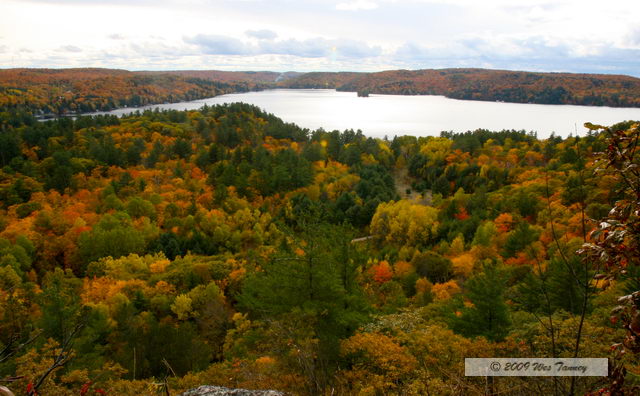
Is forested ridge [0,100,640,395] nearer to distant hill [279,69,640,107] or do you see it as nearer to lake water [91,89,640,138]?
lake water [91,89,640,138]

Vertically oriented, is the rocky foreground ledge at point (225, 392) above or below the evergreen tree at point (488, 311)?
above

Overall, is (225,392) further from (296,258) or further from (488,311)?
(488,311)

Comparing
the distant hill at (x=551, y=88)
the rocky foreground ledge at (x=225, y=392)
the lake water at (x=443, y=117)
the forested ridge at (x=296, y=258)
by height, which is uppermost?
the distant hill at (x=551, y=88)

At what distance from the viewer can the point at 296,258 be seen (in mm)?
11461

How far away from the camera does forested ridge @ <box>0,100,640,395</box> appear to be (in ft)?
25.0

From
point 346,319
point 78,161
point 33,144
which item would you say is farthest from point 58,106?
point 346,319

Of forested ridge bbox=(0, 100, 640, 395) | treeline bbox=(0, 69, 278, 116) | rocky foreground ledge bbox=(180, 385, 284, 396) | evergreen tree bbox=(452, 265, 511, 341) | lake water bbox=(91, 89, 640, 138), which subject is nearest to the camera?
rocky foreground ledge bbox=(180, 385, 284, 396)

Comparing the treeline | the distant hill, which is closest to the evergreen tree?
the treeline

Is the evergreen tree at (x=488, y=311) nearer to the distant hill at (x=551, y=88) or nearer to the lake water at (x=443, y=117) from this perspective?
the lake water at (x=443, y=117)

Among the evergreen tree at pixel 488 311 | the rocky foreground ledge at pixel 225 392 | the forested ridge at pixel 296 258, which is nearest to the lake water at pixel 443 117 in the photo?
the forested ridge at pixel 296 258

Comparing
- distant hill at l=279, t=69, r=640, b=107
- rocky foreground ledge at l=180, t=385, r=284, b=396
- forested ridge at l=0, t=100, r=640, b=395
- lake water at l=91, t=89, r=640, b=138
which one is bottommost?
forested ridge at l=0, t=100, r=640, b=395

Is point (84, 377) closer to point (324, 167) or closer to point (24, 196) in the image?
point (24, 196)

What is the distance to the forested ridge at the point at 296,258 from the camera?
763 centimetres

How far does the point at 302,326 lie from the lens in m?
10.4
